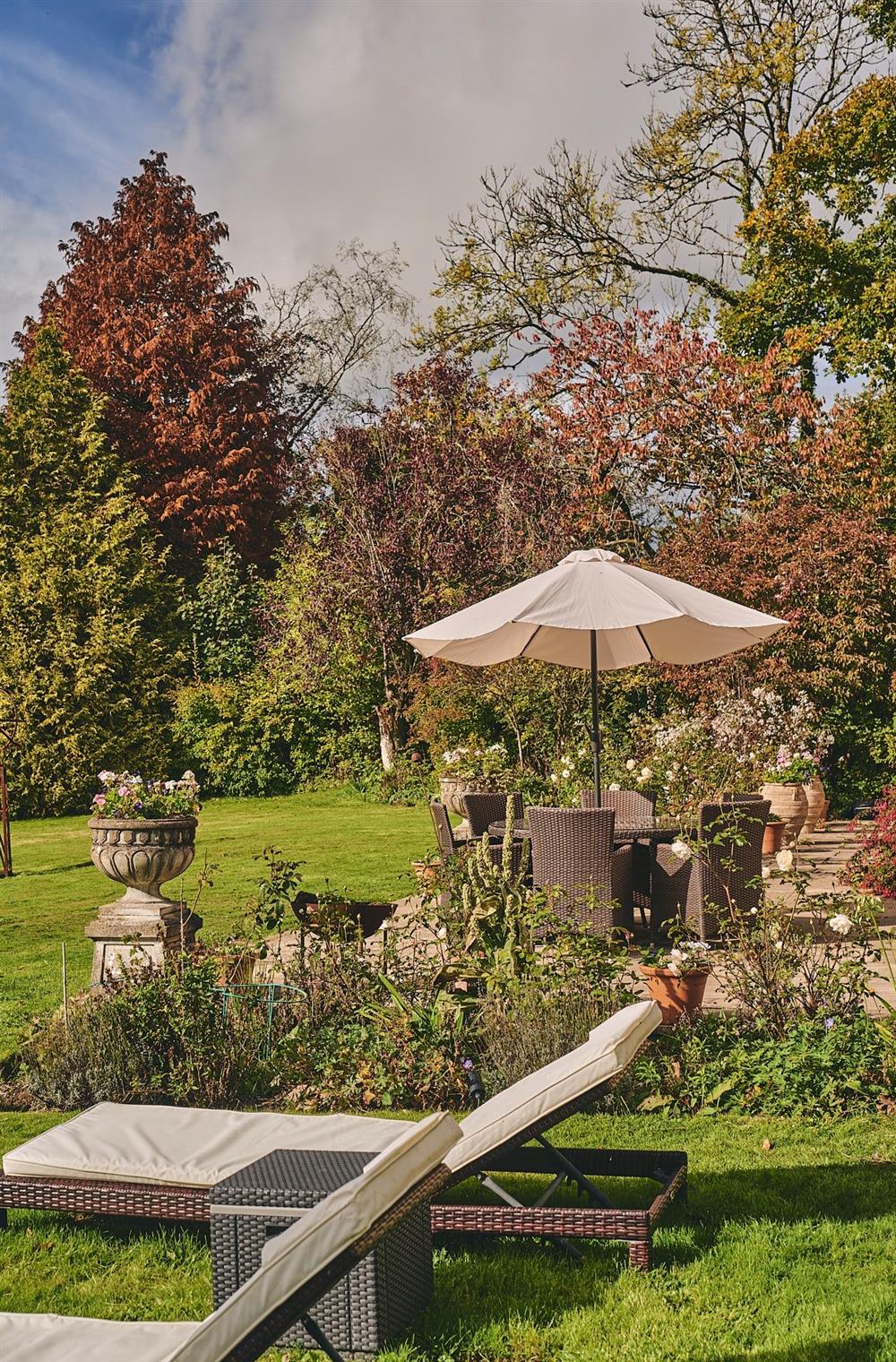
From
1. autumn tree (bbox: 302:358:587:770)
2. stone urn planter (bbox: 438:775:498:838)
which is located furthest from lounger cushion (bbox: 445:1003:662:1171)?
autumn tree (bbox: 302:358:587:770)

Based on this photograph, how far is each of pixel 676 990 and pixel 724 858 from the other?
168 centimetres

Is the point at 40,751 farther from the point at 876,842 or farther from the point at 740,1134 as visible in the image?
the point at 740,1134

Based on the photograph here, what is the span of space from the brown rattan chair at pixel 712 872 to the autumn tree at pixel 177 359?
14374 millimetres

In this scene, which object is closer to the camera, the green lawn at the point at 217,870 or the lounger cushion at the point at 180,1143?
the lounger cushion at the point at 180,1143

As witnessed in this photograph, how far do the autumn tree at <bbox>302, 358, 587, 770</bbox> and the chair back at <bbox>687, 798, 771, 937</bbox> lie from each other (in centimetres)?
947

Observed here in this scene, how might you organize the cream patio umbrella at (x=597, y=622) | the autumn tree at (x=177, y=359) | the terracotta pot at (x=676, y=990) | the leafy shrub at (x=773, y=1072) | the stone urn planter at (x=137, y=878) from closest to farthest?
the leafy shrub at (x=773, y=1072) < the terracotta pot at (x=676, y=990) < the stone urn planter at (x=137, y=878) < the cream patio umbrella at (x=597, y=622) < the autumn tree at (x=177, y=359)

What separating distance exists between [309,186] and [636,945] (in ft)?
58.5

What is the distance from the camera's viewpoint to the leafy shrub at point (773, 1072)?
4.53 meters

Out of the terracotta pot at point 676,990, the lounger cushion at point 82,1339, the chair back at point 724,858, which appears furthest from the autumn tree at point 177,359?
the lounger cushion at point 82,1339

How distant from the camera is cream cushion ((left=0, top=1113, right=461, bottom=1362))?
1972 mm

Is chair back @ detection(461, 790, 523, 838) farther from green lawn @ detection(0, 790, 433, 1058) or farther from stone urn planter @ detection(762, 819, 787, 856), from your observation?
stone urn planter @ detection(762, 819, 787, 856)

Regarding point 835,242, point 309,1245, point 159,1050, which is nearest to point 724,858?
point 159,1050

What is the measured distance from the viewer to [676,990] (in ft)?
17.3

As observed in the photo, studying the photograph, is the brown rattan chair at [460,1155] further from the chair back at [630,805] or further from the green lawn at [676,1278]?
the chair back at [630,805]
